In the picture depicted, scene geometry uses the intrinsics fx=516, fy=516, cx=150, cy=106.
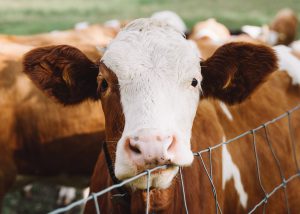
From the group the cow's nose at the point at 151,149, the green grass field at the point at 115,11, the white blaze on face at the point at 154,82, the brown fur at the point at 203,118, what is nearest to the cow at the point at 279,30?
the green grass field at the point at 115,11

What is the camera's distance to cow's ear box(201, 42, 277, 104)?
8.67ft

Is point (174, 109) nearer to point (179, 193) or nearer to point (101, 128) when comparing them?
point (179, 193)

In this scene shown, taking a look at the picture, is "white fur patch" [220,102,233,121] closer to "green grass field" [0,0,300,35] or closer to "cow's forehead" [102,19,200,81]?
"cow's forehead" [102,19,200,81]

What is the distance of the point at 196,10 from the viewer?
694 inches

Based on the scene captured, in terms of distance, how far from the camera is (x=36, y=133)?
4.11 meters

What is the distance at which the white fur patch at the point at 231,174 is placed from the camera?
300cm

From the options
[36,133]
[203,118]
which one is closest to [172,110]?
[203,118]

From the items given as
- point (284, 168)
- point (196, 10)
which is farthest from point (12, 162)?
point (196, 10)

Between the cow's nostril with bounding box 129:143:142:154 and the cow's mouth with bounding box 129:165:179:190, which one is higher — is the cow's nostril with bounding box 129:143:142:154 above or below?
above

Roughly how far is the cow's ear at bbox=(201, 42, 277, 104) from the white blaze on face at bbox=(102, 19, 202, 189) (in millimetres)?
198

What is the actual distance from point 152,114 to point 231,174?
121 cm

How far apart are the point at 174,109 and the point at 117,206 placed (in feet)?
2.16

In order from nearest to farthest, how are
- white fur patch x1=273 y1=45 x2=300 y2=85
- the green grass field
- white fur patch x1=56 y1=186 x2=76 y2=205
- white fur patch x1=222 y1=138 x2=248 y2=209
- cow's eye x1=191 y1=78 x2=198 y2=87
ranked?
cow's eye x1=191 y1=78 x2=198 y2=87
white fur patch x1=222 y1=138 x2=248 y2=209
white fur patch x1=273 y1=45 x2=300 y2=85
white fur patch x1=56 y1=186 x2=76 y2=205
the green grass field

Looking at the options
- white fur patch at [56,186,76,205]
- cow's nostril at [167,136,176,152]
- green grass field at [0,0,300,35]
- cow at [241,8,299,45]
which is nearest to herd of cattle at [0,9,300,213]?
cow's nostril at [167,136,176,152]
